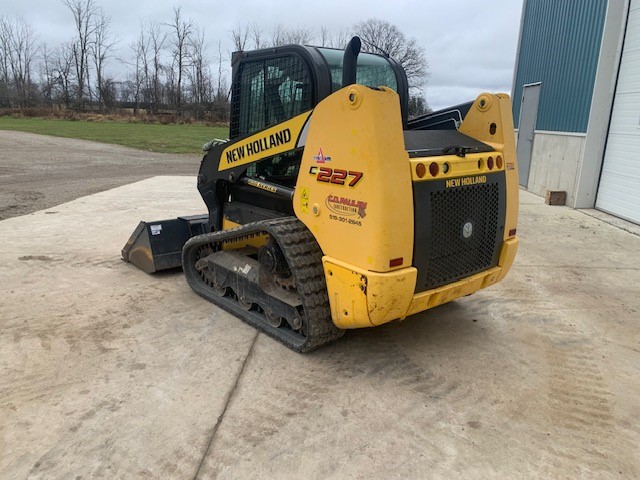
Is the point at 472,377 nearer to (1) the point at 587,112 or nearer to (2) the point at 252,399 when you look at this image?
(2) the point at 252,399

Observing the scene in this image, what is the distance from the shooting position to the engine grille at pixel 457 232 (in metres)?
3.19

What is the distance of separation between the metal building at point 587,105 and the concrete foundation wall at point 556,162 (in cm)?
2

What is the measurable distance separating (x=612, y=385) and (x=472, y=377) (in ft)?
2.94

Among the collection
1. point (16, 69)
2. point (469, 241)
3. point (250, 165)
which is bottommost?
point (469, 241)

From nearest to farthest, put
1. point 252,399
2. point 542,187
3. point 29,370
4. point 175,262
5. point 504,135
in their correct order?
1. point 252,399
2. point 29,370
3. point 504,135
4. point 175,262
5. point 542,187

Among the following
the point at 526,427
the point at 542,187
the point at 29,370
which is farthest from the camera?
the point at 542,187

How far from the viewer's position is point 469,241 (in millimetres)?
3490

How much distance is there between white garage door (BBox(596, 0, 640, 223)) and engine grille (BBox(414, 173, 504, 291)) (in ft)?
20.1

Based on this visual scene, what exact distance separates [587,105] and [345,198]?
27.5 feet

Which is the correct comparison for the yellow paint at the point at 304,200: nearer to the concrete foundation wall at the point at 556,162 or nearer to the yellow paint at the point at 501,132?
the yellow paint at the point at 501,132

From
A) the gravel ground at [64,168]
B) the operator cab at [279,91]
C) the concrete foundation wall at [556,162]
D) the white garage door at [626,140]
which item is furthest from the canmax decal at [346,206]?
the concrete foundation wall at [556,162]

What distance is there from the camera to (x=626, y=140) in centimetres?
871

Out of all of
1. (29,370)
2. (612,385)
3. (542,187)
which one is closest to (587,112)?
(542,187)

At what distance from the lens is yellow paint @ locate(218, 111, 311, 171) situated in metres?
3.57
